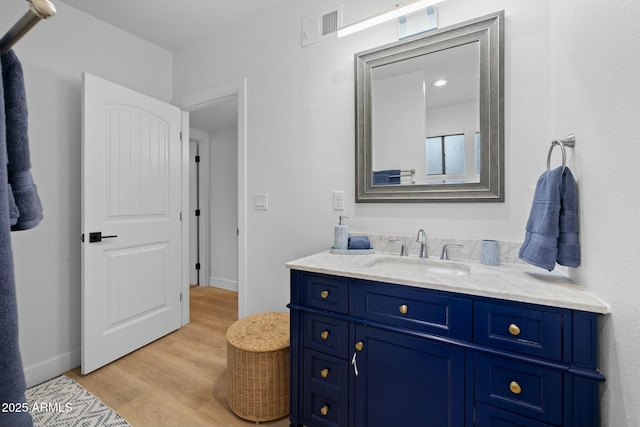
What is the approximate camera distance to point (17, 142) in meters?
0.77

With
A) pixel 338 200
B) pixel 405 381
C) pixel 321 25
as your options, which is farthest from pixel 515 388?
pixel 321 25

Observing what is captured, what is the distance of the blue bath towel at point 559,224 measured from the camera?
107cm

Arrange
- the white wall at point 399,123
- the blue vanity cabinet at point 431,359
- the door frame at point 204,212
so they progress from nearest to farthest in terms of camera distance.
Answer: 1. the blue vanity cabinet at point 431,359
2. the white wall at point 399,123
3. the door frame at point 204,212

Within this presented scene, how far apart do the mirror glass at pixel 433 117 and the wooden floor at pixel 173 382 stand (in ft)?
4.87

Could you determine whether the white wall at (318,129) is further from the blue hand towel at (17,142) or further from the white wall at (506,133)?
the blue hand towel at (17,142)

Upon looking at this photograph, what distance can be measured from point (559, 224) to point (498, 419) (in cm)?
73

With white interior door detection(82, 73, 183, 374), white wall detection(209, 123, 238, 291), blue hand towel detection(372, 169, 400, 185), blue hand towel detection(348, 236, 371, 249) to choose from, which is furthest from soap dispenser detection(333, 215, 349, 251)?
white wall detection(209, 123, 238, 291)

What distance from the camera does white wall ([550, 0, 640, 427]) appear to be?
73 cm

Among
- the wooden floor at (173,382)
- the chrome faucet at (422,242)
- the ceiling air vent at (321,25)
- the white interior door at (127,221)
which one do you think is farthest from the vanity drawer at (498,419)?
the white interior door at (127,221)

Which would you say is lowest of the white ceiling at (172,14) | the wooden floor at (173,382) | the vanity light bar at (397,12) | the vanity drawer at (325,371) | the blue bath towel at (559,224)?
the wooden floor at (173,382)

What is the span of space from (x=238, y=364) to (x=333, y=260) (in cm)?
77

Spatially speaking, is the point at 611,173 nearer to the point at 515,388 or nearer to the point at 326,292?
the point at 515,388

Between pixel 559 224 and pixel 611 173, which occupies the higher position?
pixel 611 173

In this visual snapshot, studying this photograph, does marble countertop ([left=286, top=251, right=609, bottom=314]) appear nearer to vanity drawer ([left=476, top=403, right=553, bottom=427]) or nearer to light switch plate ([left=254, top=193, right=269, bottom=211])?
vanity drawer ([left=476, top=403, right=553, bottom=427])
